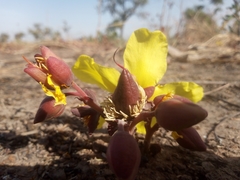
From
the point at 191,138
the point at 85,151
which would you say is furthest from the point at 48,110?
the point at 191,138

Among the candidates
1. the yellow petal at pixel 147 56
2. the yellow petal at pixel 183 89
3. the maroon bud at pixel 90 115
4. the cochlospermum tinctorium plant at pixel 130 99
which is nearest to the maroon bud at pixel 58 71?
the cochlospermum tinctorium plant at pixel 130 99

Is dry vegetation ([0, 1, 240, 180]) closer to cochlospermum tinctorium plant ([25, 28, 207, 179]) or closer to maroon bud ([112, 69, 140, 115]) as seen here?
cochlospermum tinctorium plant ([25, 28, 207, 179])

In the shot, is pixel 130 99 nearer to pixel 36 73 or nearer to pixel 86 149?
pixel 36 73

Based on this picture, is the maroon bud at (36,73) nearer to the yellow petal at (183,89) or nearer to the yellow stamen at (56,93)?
the yellow stamen at (56,93)

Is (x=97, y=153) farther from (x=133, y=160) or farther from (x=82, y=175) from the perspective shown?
(x=133, y=160)

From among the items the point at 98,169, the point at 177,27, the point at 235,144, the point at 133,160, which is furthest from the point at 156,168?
the point at 177,27

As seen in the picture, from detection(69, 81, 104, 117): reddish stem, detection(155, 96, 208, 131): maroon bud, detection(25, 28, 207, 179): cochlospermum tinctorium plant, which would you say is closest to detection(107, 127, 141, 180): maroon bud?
detection(25, 28, 207, 179): cochlospermum tinctorium plant

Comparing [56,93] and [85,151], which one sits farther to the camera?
[85,151]
